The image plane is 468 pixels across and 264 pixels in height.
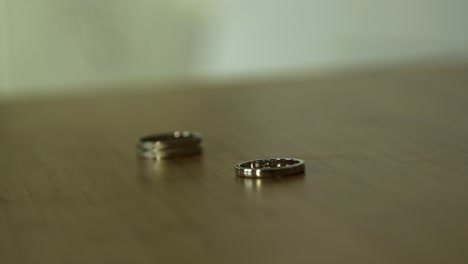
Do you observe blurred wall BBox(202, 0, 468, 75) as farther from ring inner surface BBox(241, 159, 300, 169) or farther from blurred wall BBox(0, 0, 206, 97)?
ring inner surface BBox(241, 159, 300, 169)

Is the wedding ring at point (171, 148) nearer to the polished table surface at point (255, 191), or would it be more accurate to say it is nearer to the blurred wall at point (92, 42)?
the polished table surface at point (255, 191)

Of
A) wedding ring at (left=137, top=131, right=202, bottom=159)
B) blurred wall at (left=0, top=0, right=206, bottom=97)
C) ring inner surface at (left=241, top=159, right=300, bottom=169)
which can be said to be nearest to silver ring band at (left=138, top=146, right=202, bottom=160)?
wedding ring at (left=137, top=131, right=202, bottom=159)

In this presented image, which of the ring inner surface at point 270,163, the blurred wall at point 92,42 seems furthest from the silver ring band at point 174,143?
the blurred wall at point 92,42

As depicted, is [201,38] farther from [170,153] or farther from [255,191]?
[255,191]

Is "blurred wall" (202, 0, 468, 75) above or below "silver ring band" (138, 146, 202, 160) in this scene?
above

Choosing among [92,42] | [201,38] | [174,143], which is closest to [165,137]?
[174,143]

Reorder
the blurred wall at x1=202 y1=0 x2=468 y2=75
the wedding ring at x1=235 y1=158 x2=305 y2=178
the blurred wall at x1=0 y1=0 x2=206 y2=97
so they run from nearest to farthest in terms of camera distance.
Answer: the wedding ring at x1=235 y1=158 x2=305 y2=178 < the blurred wall at x1=0 y1=0 x2=206 y2=97 < the blurred wall at x1=202 y1=0 x2=468 y2=75
